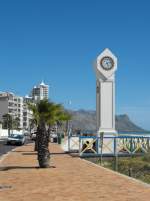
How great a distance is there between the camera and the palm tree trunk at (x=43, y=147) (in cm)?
2139

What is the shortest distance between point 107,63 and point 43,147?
68.9 ft

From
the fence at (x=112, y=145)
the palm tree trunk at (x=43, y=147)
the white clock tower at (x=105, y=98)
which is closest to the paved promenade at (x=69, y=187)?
the palm tree trunk at (x=43, y=147)

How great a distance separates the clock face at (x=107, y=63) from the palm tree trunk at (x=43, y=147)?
19.6 m

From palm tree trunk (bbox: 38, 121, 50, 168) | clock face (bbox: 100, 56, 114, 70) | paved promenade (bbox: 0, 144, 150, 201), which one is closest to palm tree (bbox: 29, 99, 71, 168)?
palm tree trunk (bbox: 38, 121, 50, 168)

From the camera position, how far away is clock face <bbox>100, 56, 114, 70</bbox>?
41.4 m

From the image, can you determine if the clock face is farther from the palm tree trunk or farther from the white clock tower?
the palm tree trunk

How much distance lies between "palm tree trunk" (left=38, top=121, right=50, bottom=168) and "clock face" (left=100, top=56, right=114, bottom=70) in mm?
19572

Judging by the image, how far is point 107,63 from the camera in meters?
41.9

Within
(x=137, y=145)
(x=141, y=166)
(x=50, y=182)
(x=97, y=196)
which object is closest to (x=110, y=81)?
(x=137, y=145)

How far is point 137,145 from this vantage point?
38312mm

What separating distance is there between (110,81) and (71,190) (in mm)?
28043

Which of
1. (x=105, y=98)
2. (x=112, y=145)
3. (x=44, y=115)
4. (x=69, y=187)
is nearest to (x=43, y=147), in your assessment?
(x=44, y=115)

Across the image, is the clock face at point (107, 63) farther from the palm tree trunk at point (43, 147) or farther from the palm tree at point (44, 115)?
the palm tree trunk at point (43, 147)

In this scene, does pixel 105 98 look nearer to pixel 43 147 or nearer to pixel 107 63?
pixel 107 63
